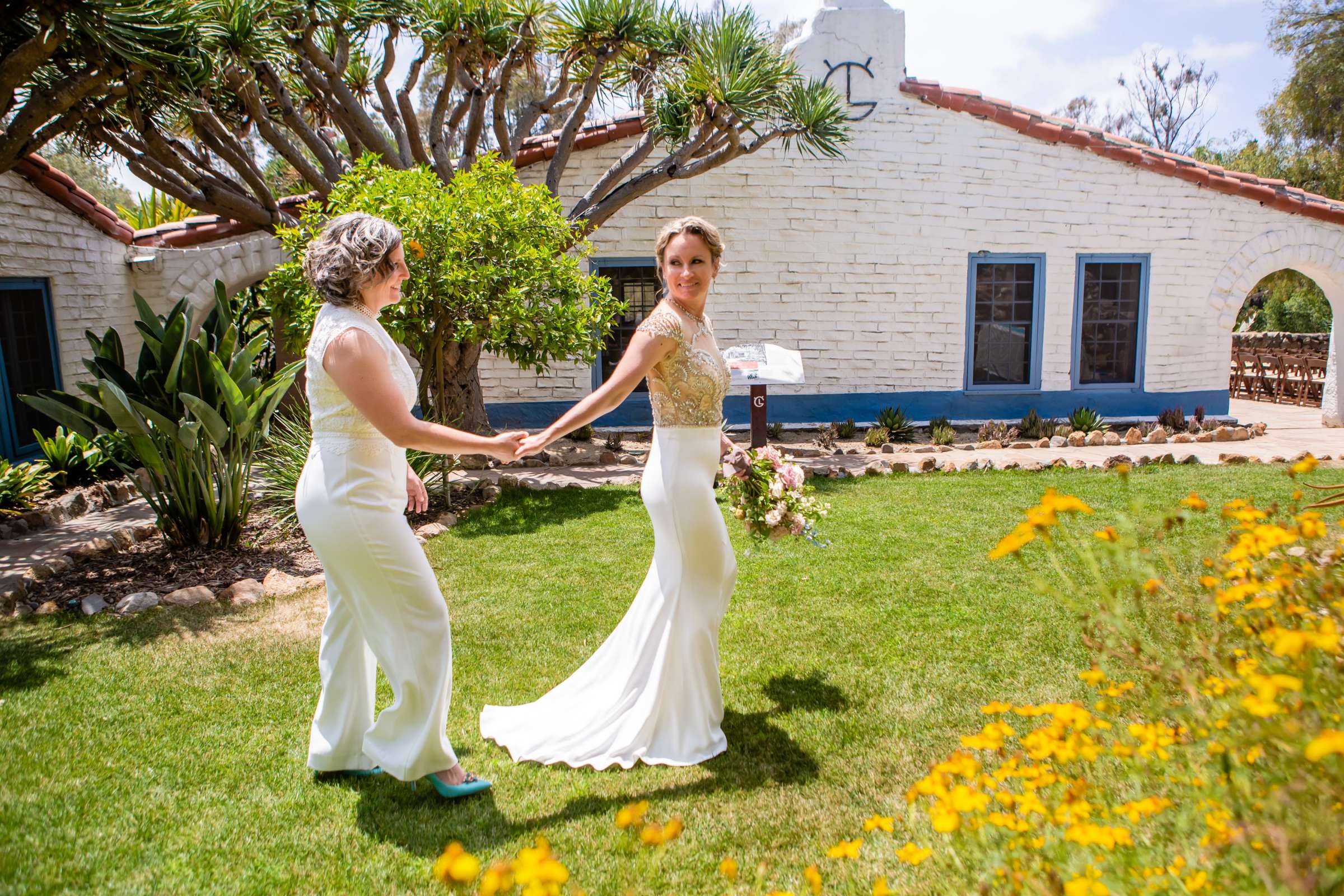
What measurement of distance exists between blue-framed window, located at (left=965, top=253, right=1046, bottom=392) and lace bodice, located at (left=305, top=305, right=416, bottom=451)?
11403 millimetres

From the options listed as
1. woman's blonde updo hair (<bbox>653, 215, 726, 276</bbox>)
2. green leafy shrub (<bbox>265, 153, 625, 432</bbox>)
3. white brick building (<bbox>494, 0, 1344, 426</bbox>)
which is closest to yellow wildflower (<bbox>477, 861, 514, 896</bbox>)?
woman's blonde updo hair (<bbox>653, 215, 726, 276</bbox>)

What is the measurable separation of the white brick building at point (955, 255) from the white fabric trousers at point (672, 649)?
8945mm

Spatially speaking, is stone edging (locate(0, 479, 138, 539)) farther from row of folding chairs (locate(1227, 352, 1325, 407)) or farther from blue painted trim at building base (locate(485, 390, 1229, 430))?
row of folding chairs (locate(1227, 352, 1325, 407))

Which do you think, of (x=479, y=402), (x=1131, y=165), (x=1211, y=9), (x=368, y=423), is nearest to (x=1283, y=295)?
(x=1211, y=9)

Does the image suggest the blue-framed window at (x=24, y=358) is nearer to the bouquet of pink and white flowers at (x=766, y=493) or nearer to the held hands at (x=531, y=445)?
the held hands at (x=531, y=445)

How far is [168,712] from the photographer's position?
4195mm

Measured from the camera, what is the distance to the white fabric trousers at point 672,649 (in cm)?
368

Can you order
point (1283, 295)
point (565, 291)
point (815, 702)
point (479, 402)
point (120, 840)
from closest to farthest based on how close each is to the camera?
point (120, 840)
point (815, 702)
point (565, 291)
point (479, 402)
point (1283, 295)

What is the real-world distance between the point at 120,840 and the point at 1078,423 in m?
12.1

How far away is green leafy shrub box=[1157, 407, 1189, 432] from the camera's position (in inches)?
501

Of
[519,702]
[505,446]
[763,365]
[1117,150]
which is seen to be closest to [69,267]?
[763,365]

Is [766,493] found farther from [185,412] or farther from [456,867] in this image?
[185,412]

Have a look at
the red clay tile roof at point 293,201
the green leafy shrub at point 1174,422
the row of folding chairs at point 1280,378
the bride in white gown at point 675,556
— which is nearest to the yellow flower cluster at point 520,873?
the bride in white gown at point 675,556

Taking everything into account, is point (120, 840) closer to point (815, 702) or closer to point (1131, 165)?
point (815, 702)
